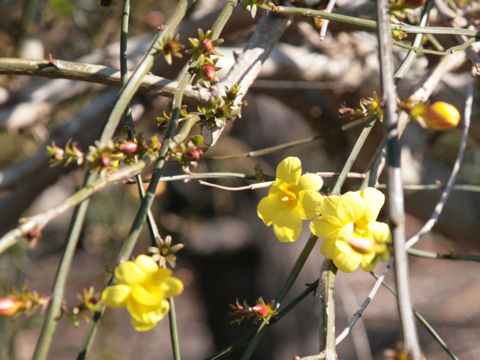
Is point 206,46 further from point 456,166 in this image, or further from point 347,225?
point 456,166

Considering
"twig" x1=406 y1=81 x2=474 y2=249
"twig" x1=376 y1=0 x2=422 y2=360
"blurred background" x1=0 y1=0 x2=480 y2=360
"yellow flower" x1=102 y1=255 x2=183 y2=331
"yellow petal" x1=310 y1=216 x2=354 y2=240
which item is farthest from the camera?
"blurred background" x1=0 y1=0 x2=480 y2=360

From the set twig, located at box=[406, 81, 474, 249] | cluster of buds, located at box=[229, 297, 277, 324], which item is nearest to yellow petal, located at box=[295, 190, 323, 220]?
cluster of buds, located at box=[229, 297, 277, 324]

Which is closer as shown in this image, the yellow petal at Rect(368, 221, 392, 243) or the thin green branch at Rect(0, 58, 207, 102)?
the yellow petal at Rect(368, 221, 392, 243)

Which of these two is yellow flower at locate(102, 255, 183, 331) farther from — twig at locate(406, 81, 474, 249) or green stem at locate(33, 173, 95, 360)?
twig at locate(406, 81, 474, 249)

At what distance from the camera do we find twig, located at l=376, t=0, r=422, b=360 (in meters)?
0.42

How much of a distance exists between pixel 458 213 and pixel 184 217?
1872 mm

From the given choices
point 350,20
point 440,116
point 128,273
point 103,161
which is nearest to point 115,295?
point 128,273

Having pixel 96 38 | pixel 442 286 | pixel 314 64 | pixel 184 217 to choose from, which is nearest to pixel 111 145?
pixel 314 64

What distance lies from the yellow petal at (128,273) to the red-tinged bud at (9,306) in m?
0.10

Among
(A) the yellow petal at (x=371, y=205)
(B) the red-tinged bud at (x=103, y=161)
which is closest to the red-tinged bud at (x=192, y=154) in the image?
(B) the red-tinged bud at (x=103, y=161)

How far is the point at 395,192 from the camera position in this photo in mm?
470

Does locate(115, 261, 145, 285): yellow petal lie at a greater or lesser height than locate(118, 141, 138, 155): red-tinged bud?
lesser

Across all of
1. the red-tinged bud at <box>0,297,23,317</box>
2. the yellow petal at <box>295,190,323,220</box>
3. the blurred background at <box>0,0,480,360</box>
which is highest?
the blurred background at <box>0,0,480,360</box>

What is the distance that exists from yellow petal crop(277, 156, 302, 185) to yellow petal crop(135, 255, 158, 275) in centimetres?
23
